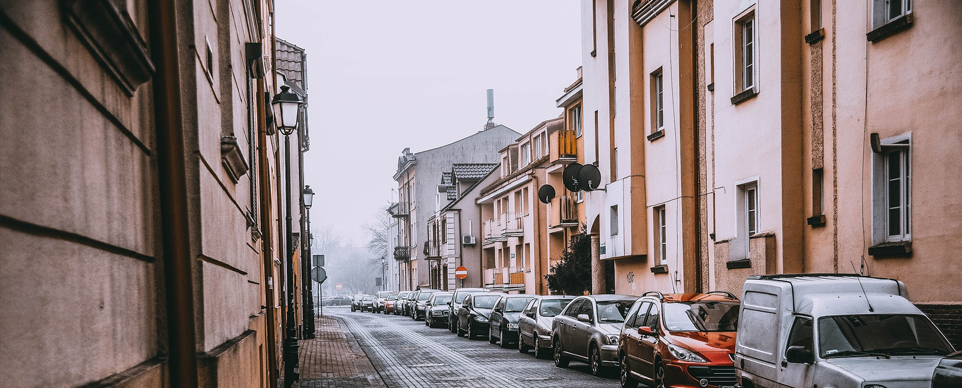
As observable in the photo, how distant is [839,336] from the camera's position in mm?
9281

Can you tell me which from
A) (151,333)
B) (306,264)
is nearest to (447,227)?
(306,264)

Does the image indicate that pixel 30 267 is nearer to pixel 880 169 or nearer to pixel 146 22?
pixel 146 22

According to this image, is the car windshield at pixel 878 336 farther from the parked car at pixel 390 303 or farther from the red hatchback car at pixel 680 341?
the parked car at pixel 390 303

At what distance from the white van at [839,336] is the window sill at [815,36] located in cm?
684

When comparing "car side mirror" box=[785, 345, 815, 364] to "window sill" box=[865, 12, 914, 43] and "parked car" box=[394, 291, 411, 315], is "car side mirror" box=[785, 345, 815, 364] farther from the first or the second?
"parked car" box=[394, 291, 411, 315]

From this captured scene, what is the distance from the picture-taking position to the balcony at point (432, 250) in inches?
2702

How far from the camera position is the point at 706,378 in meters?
12.8

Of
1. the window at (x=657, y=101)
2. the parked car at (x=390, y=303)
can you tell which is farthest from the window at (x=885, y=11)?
the parked car at (x=390, y=303)

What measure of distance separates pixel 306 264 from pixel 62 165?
27270 millimetres

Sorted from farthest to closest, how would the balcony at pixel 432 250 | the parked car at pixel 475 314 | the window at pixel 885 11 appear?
the balcony at pixel 432 250
the parked car at pixel 475 314
the window at pixel 885 11

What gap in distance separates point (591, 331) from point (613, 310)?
0.92 meters

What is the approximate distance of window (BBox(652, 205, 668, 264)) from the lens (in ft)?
80.1

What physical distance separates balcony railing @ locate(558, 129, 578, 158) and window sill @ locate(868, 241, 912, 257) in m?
22.0

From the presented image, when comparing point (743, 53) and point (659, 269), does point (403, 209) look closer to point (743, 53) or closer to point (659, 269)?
point (659, 269)
